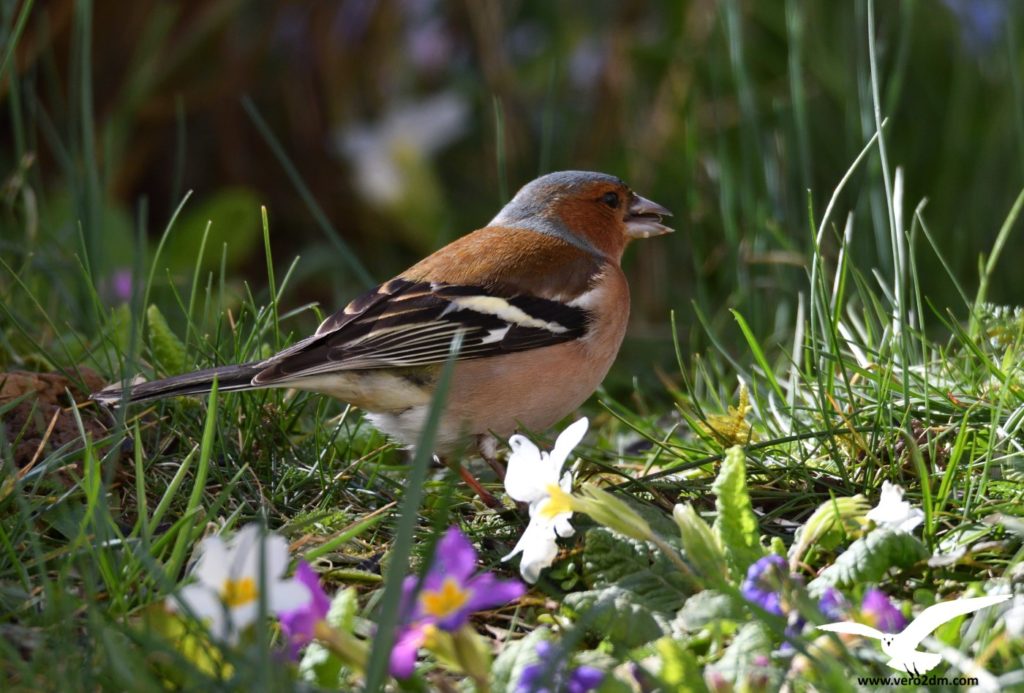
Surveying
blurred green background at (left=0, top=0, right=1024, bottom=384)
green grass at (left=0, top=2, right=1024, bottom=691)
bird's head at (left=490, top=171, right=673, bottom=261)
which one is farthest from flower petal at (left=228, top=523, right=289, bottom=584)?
blurred green background at (left=0, top=0, right=1024, bottom=384)

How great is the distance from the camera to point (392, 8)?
5926 millimetres

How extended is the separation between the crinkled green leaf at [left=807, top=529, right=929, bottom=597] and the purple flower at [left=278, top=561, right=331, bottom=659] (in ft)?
2.69

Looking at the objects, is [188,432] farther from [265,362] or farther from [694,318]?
[694,318]

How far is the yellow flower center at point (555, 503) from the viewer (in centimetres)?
210

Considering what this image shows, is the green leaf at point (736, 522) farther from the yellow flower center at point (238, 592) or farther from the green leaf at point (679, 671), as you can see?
the yellow flower center at point (238, 592)

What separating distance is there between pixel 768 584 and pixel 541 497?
0.45m

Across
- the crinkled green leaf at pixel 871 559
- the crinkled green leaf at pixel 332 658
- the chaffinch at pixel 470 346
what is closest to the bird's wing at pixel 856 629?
the crinkled green leaf at pixel 871 559

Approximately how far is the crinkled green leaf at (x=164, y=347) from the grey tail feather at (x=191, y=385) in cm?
42

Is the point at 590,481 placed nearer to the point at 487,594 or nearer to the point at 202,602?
the point at 487,594

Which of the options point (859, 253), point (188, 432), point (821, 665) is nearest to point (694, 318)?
point (859, 253)

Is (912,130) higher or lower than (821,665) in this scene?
lower

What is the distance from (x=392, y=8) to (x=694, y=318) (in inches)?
90.5

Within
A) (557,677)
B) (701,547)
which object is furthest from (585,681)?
(701,547)

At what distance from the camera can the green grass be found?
5.92ft
